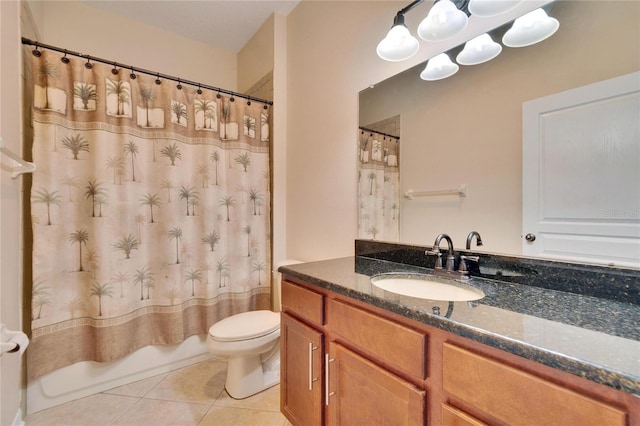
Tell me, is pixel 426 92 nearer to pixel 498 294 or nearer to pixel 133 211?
pixel 498 294

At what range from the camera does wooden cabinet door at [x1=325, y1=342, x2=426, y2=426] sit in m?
0.76

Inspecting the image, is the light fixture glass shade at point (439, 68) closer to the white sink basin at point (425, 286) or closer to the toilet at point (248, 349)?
the white sink basin at point (425, 286)

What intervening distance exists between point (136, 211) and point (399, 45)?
5.86ft

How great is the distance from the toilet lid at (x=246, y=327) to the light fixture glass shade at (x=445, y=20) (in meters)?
1.68

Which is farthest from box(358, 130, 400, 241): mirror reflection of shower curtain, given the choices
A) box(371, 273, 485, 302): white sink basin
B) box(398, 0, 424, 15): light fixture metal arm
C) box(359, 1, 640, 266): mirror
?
box(398, 0, 424, 15): light fixture metal arm

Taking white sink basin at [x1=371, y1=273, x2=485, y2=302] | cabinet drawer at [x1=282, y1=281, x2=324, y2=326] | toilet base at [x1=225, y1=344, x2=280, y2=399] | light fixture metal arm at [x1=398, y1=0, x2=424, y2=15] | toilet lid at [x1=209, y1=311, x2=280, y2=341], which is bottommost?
toilet base at [x1=225, y1=344, x2=280, y2=399]

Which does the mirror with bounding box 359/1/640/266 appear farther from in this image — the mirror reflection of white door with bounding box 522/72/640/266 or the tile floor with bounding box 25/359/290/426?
the tile floor with bounding box 25/359/290/426

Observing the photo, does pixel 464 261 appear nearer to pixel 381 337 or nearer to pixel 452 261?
pixel 452 261

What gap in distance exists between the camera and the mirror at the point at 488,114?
84 centimetres

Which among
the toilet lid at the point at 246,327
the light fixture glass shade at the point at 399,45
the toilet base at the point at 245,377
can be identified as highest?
the light fixture glass shade at the point at 399,45

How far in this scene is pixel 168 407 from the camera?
60.5 inches

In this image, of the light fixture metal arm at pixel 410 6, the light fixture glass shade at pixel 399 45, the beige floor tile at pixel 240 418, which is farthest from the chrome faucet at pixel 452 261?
the beige floor tile at pixel 240 418

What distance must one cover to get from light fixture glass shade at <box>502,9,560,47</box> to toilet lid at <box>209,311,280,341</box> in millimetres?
1768

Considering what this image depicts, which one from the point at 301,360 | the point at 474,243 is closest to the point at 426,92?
the point at 474,243
